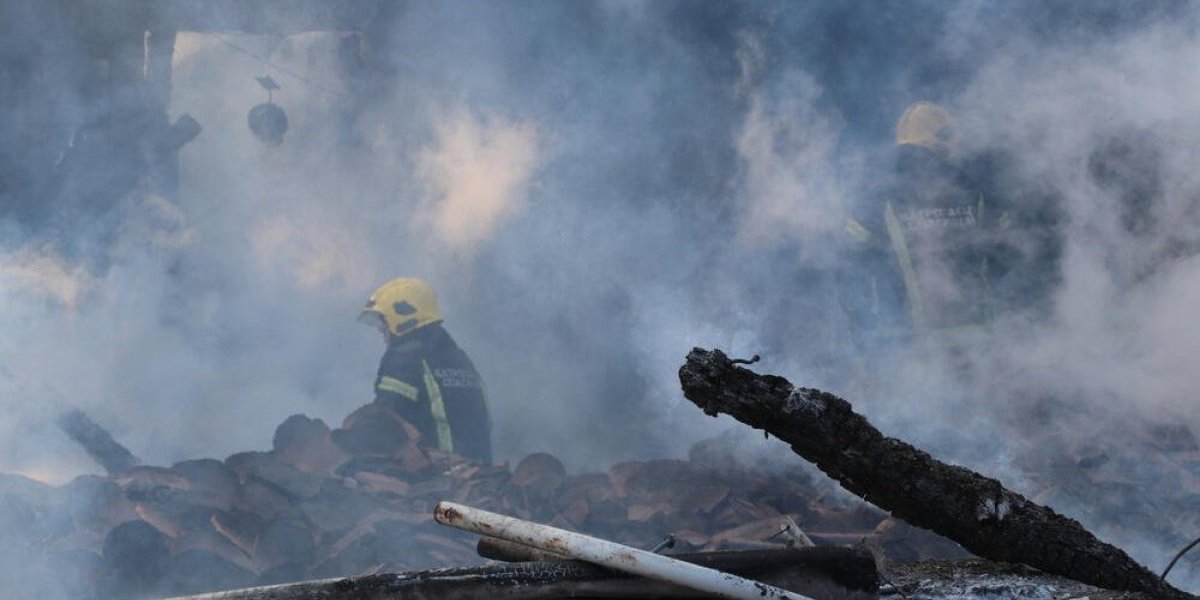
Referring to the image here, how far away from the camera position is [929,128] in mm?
10039

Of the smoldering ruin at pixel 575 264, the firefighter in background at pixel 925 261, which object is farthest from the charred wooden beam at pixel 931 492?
the firefighter in background at pixel 925 261

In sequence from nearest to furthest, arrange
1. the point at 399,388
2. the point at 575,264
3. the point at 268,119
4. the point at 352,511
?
the point at 352,511 → the point at 399,388 → the point at 575,264 → the point at 268,119

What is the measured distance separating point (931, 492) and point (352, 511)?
5.34m

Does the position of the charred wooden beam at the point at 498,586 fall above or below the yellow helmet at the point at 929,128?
below

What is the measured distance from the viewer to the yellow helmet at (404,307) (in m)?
9.66

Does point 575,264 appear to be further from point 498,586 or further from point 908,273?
point 498,586

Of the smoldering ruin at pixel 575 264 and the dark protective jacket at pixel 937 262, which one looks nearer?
the smoldering ruin at pixel 575 264

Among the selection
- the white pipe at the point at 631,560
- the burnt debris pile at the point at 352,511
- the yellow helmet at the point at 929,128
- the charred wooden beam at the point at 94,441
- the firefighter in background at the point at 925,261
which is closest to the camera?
the white pipe at the point at 631,560

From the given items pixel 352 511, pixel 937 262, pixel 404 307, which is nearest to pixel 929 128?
pixel 937 262

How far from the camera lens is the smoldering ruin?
7395 mm

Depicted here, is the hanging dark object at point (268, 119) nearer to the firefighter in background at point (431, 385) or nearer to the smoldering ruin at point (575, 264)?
the smoldering ruin at point (575, 264)

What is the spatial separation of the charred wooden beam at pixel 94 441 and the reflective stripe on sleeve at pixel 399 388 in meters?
2.21

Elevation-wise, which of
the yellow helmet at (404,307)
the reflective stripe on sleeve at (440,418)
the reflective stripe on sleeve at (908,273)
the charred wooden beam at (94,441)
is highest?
the reflective stripe on sleeve at (908,273)

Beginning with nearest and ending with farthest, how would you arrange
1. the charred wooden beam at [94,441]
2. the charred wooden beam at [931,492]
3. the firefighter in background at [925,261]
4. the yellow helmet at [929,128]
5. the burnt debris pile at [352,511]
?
the charred wooden beam at [931,492] → the burnt debris pile at [352,511] → the firefighter in background at [925,261] → the charred wooden beam at [94,441] → the yellow helmet at [929,128]
